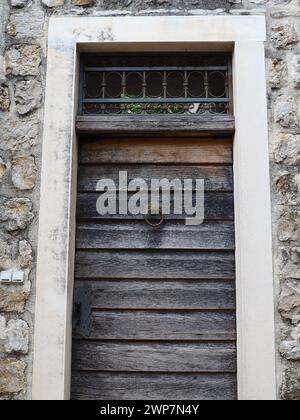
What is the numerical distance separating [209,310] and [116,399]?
2.59 ft

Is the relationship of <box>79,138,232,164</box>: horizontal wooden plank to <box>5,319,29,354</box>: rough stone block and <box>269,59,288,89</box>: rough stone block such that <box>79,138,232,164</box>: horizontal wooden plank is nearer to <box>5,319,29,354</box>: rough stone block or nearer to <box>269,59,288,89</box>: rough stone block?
<box>269,59,288,89</box>: rough stone block

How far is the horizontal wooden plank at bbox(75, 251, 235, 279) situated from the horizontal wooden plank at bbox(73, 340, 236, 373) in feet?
1.41

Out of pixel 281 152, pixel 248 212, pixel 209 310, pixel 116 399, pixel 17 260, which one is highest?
pixel 281 152

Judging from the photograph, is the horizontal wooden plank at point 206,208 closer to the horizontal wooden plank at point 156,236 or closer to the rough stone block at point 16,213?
the horizontal wooden plank at point 156,236

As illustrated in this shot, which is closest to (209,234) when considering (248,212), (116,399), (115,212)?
(248,212)

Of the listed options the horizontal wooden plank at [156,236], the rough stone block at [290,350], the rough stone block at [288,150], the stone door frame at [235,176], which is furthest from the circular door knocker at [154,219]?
the rough stone block at [290,350]

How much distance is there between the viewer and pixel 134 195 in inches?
150

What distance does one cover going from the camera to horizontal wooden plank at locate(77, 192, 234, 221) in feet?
12.4

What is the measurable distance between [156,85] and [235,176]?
2.66 feet

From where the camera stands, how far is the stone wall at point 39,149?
3.47 meters

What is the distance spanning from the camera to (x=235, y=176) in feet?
12.3

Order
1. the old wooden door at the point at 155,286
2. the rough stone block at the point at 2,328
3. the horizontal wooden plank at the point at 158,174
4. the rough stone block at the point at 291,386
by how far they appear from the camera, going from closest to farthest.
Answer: the rough stone block at the point at 291,386
the rough stone block at the point at 2,328
the old wooden door at the point at 155,286
the horizontal wooden plank at the point at 158,174

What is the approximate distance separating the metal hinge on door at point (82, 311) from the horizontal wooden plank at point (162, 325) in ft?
0.05

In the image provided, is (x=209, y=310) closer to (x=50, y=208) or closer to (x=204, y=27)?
(x=50, y=208)
